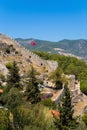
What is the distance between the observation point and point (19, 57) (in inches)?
3029

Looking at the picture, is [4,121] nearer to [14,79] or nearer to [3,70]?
[14,79]

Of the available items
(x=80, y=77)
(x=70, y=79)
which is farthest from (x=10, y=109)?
(x=80, y=77)

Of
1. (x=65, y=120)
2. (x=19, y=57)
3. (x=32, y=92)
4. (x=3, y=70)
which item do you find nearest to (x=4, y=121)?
(x=65, y=120)

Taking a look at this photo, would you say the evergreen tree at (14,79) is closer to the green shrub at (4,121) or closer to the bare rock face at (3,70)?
the bare rock face at (3,70)

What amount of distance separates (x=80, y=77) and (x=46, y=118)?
50703mm

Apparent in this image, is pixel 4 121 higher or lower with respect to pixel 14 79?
lower

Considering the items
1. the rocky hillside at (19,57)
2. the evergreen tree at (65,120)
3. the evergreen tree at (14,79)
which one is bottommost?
the evergreen tree at (65,120)

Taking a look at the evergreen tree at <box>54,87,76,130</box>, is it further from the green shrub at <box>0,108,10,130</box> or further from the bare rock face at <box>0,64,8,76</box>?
the bare rock face at <box>0,64,8,76</box>

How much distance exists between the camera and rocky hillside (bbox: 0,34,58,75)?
7256 centimetres

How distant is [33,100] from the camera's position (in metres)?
46.9

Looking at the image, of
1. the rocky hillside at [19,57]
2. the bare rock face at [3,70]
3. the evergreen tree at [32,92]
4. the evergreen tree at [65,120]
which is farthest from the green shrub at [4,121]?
the rocky hillside at [19,57]

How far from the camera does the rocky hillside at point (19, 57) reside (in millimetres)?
72562

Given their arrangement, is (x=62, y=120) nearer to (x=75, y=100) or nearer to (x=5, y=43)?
(x=75, y=100)

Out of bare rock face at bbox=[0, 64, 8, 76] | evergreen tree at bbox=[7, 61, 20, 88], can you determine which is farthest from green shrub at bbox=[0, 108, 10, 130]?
bare rock face at bbox=[0, 64, 8, 76]
